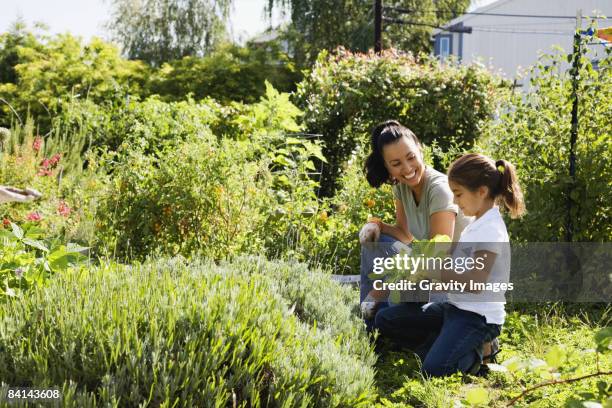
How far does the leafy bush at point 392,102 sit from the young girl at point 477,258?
4885mm

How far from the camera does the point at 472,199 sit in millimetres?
3148

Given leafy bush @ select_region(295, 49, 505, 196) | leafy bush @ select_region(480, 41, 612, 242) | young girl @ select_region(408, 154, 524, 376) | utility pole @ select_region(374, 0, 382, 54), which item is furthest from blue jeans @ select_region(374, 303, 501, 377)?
utility pole @ select_region(374, 0, 382, 54)

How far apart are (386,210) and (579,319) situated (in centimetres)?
175

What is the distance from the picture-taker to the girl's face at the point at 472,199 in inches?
124

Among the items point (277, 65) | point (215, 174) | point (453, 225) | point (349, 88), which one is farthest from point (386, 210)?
point (277, 65)

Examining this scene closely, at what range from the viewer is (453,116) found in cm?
808

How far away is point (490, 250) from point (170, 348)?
60.9 inches

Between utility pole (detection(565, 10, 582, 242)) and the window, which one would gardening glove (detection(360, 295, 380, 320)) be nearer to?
utility pole (detection(565, 10, 582, 242))


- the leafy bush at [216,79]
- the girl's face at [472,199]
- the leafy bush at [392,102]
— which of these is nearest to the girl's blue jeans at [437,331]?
the girl's face at [472,199]

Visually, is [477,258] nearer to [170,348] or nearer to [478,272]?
[478,272]

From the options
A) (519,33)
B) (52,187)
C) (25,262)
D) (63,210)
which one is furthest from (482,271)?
(519,33)

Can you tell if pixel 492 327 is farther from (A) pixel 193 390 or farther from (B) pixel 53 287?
(B) pixel 53 287

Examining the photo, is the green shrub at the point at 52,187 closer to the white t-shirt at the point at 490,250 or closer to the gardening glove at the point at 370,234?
the gardening glove at the point at 370,234

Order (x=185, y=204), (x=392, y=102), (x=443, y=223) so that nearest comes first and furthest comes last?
(x=443, y=223), (x=185, y=204), (x=392, y=102)
